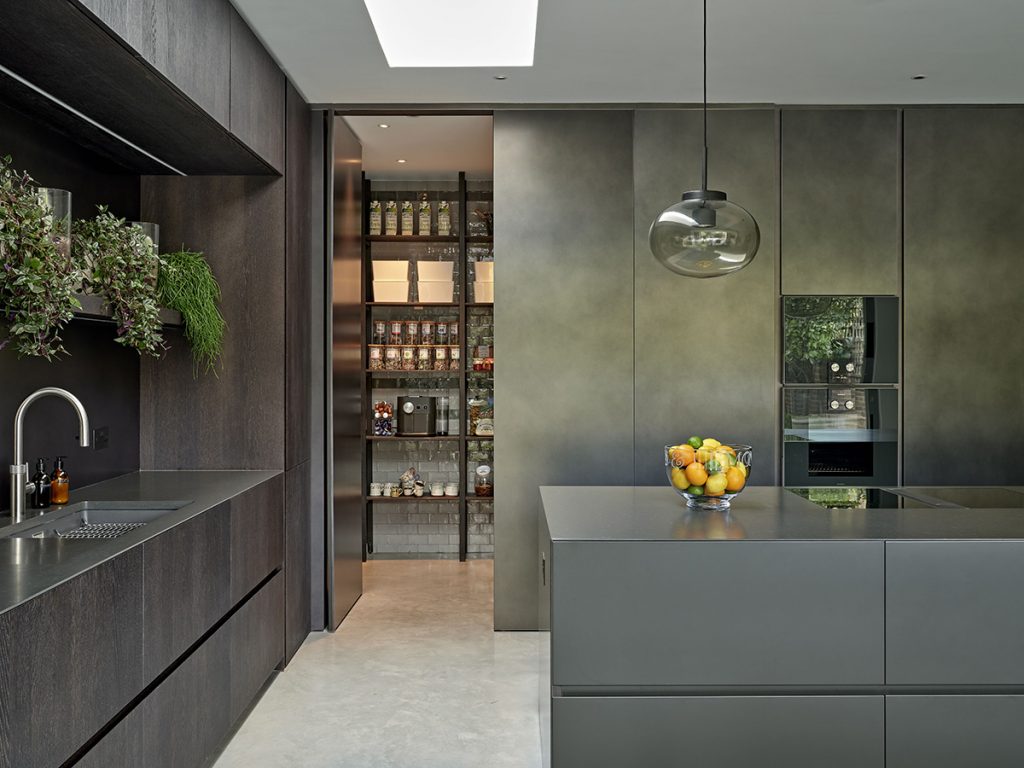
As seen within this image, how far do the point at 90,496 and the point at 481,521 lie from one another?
3.26m

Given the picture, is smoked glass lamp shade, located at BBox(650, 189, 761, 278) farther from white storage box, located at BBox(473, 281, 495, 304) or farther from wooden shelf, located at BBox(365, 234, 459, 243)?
wooden shelf, located at BBox(365, 234, 459, 243)

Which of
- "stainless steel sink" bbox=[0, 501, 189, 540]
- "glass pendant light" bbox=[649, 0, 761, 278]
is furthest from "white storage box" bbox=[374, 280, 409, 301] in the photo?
Answer: "glass pendant light" bbox=[649, 0, 761, 278]

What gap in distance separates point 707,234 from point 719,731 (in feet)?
4.65

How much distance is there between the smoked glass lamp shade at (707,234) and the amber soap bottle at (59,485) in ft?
6.73

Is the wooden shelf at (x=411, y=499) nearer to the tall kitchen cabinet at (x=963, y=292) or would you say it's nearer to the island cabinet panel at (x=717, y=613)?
the tall kitchen cabinet at (x=963, y=292)

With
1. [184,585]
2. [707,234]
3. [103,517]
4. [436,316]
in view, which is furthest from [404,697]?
[436,316]

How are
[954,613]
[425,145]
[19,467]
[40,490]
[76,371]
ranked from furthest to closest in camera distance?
[425,145] → [76,371] → [40,490] → [19,467] → [954,613]

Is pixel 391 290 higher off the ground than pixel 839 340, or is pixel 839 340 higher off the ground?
pixel 391 290

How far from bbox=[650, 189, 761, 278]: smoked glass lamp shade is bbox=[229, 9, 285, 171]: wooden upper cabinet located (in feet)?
5.29

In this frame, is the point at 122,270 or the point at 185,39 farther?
the point at 122,270

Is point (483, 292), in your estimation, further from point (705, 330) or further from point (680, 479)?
point (680, 479)

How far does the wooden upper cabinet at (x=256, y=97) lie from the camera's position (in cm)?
309

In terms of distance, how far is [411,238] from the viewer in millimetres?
5730

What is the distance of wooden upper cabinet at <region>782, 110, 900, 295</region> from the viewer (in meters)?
4.29
